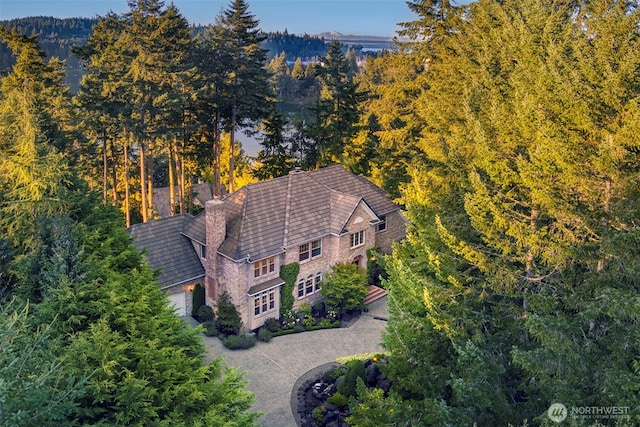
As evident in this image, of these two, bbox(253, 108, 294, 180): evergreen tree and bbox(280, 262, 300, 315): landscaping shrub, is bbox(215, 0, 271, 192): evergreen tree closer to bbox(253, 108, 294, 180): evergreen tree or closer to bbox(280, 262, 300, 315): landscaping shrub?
bbox(253, 108, 294, 180): evergreen tree

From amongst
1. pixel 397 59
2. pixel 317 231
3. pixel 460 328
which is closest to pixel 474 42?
pixel 397 59

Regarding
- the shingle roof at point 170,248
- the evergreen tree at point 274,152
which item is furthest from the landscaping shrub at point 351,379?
the evergreen tree at point 274,152

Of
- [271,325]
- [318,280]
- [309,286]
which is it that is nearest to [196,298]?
[271,325]

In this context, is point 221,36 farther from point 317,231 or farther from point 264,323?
point 264,323

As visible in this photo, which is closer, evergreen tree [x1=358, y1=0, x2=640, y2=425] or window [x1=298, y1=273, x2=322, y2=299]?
evergreen tree [x1=358, y1=0, x2=640, y2=425]

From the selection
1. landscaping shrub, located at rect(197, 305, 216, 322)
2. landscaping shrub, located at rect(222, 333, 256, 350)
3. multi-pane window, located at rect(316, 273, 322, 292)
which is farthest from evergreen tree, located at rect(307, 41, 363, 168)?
landscaping shrub, located at rect(222, 333, 256, 350)

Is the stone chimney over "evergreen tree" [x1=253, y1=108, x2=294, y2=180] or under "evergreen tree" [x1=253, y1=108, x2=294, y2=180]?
A: under
